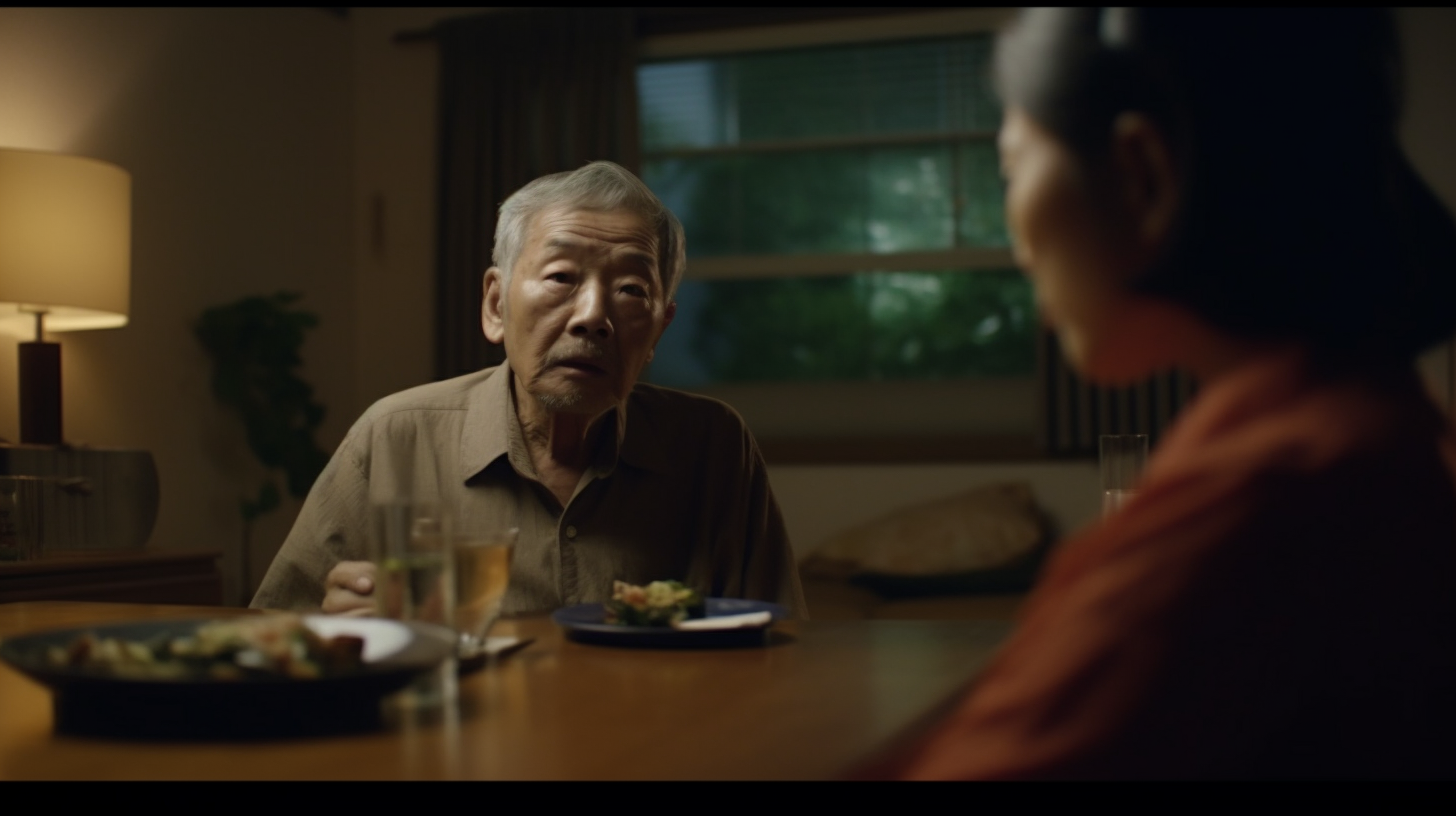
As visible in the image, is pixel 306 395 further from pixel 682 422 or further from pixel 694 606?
pixel 694 606

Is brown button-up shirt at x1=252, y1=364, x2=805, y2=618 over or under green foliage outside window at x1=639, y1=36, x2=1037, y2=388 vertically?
under

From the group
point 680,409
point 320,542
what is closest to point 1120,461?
point 680,409

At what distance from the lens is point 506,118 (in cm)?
436

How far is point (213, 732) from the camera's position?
2.07 ft

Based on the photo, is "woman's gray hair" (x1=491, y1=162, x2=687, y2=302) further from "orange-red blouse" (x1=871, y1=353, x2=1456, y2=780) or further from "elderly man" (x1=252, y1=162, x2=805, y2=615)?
"orange-red blouse" (x1=871, y1=353, x2=1456, y2=780)

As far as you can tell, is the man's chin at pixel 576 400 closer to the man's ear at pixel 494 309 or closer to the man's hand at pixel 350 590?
the man's ear at pixel 494 309

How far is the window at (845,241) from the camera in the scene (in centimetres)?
410

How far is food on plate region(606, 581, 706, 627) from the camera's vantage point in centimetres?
102

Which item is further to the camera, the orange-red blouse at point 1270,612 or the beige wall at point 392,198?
the beige wall at point 392,198

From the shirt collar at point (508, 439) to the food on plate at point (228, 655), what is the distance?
0.82 meters

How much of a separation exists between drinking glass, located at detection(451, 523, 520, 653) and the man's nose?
61 cm

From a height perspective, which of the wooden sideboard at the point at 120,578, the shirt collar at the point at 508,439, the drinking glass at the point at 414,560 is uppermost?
the shirt collar at the point at 508,439

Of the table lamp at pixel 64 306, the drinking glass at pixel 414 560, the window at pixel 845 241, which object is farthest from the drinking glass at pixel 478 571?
the window at pixel 845 241

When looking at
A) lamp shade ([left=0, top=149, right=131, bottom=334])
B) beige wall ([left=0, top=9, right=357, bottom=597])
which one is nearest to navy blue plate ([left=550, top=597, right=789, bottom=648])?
lamp shade ([left=0, top=149, right=131, bottom=334])
